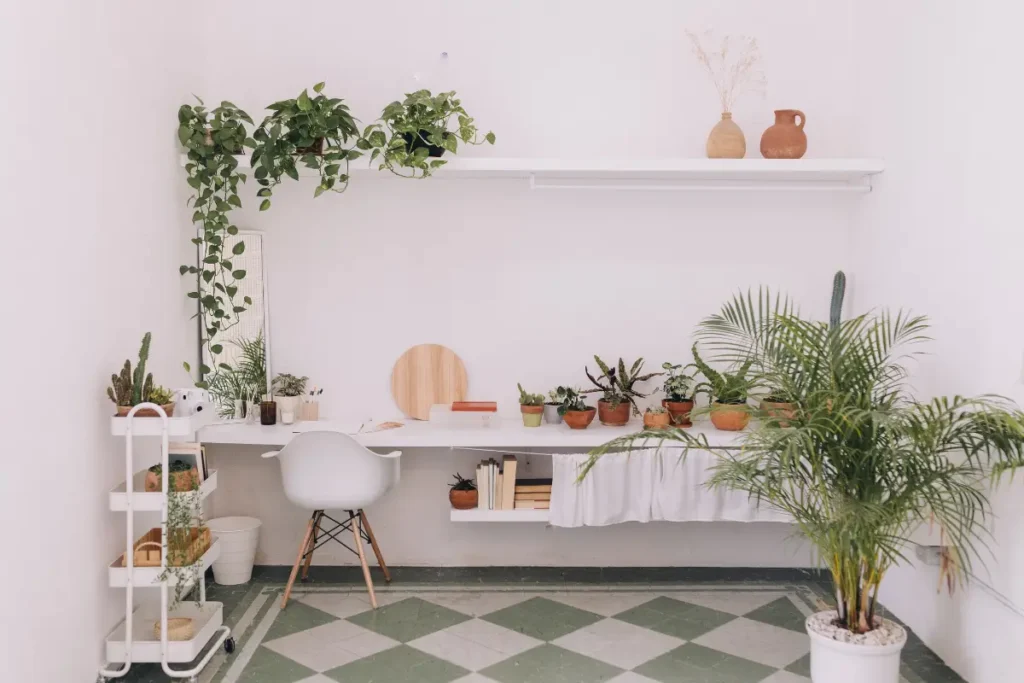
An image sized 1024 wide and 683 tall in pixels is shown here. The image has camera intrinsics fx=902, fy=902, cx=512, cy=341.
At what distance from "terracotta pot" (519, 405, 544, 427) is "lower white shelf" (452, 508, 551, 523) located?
431 mm

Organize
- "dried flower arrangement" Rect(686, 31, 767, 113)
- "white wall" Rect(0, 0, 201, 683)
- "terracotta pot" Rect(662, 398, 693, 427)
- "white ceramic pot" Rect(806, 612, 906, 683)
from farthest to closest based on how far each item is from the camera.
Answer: "dried flower arrangement" Rect(686, 31, 767, 113) < "terracotta pot" Rect(662, 398, 693, 427) < "white ceramic pot" Rect(806, 612, 906, 683) < "white wall" Rect(0, 0, 201, 683)

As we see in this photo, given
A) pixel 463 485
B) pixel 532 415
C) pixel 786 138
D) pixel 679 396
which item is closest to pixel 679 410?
pixel 679 396

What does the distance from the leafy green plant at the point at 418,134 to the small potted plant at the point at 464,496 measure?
1486 mm

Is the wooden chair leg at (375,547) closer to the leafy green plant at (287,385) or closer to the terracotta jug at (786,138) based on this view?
the leafy green plant at (287,385)

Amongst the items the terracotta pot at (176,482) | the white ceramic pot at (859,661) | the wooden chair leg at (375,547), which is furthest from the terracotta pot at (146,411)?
the white ceramic pot at (859,661)

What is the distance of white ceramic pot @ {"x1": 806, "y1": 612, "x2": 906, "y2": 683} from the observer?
304cm

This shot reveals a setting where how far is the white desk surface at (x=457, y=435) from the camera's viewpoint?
419cm

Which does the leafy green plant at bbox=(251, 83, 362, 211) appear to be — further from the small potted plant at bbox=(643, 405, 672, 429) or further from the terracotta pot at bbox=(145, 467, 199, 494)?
the small potted plant at bbox=(643, 405, 672, 429)

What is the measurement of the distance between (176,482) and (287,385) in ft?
3.80

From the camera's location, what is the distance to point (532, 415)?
4.42 m

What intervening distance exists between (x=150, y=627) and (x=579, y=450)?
2100 millimetres

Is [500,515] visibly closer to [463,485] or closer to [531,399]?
[463,485]

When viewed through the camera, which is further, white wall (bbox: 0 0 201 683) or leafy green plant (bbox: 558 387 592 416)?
leafy green plant (bbox: 558 387 592 416)

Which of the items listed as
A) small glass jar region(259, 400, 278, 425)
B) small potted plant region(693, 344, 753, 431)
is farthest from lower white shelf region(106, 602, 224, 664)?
small potted plant region(693, 344, 753, 431)
